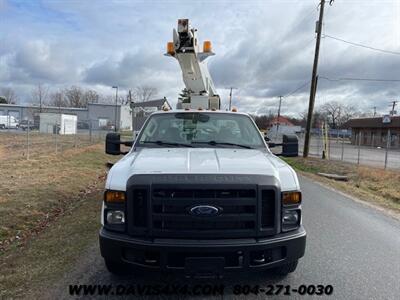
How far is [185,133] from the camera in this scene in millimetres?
5324

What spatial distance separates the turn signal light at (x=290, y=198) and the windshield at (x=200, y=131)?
4.66 ft

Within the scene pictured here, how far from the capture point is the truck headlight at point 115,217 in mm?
3655

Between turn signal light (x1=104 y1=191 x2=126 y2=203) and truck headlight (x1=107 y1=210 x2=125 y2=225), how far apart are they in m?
0.10

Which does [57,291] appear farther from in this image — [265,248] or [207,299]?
[265,248]

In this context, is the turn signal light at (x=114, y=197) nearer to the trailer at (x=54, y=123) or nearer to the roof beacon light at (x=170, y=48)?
the roof beacon light at (x=170, y=48)

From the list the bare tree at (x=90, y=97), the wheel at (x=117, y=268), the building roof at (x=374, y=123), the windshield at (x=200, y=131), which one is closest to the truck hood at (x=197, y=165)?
the windshield at (x=200, y=131)

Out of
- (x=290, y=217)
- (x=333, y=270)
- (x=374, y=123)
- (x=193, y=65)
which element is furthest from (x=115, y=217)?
(x=374, y=123)

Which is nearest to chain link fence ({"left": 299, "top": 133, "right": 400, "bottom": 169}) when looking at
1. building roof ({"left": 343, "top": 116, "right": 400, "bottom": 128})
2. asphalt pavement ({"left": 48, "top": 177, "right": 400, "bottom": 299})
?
building roof ({"left": 343, "top": 116, "right": 400, "bottom": 128})

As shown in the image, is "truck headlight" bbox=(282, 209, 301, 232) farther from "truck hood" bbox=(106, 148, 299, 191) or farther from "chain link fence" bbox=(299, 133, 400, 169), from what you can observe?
"chain link fence" bbox=(299, 133, 400, 169)

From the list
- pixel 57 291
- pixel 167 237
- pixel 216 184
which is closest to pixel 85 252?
pixel 57 291

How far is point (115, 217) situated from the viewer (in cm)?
369

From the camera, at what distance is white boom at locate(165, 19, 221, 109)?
1113cm

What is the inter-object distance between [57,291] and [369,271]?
3500 millimetres

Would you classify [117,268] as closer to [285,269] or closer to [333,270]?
[285,269]
